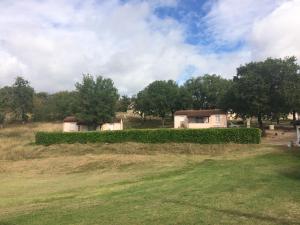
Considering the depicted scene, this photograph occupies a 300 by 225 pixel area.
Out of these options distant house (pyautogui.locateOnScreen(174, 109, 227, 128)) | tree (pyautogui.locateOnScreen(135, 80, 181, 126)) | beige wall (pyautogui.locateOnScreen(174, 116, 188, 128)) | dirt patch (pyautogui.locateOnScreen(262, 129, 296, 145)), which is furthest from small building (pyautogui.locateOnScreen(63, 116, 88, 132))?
dirt patch (pyautogui.locateOnScreen(262, 129, 296, 145))

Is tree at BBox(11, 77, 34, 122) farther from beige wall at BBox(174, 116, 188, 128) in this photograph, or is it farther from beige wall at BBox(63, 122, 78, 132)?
beige wall at BBox(174, 116, 188, 128)

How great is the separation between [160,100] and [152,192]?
75395 mm

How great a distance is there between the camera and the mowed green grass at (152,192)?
13.5m

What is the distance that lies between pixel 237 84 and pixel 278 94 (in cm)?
660

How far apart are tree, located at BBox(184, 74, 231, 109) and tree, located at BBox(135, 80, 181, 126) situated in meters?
4.18

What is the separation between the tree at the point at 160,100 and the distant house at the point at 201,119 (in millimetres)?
15836

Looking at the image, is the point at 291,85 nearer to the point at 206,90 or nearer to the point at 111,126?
the point at 111,126

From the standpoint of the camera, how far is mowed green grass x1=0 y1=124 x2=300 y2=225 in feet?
44.4

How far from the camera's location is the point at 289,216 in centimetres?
1272

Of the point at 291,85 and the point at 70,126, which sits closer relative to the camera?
the point at 291,85

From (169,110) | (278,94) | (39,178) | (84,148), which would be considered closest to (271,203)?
(39,178)

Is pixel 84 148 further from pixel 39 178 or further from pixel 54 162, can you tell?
pixel 39 178

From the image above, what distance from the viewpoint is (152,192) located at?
1964 centimetres

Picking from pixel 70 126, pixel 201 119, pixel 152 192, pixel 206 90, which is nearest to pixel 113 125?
pixel 70 126
